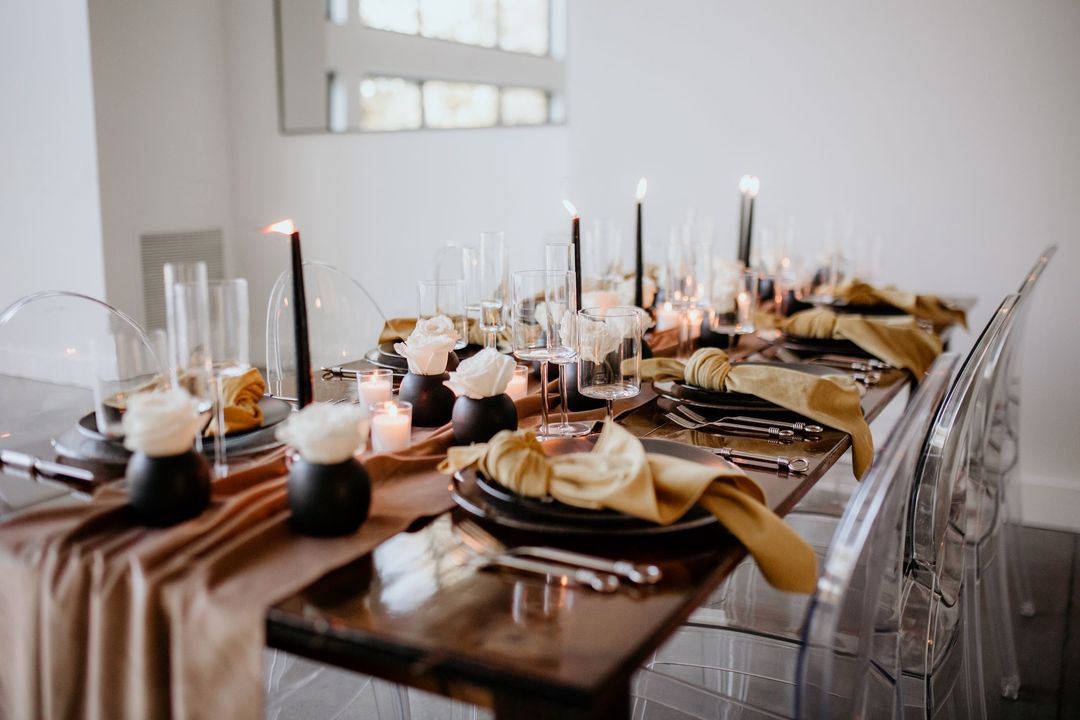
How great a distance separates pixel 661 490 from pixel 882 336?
50.2 inches

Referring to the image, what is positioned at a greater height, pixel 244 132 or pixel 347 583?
pixel 244 132

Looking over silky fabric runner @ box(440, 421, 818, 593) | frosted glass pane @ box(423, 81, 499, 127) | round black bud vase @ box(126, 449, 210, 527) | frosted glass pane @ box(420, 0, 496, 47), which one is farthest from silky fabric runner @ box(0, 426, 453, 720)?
frosted glass pane @ box(420, 0, 496, 47)

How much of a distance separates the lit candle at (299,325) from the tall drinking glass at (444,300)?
1.66 ft

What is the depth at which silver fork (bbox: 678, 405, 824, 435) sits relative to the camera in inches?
61.6

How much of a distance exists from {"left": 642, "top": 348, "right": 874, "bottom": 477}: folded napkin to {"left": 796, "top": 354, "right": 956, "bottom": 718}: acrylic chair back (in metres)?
0.17

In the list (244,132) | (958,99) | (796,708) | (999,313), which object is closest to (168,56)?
A: (244,132)

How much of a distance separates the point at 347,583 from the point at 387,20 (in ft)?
13.5

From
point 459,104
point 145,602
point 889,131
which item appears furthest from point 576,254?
point 459,104

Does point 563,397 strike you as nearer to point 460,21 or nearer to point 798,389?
point 798,389

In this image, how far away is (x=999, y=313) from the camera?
1.68 meters

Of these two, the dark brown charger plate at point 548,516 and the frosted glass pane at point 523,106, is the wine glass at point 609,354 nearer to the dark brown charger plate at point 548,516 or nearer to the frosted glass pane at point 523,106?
the dark brown charger plate at point 548,516

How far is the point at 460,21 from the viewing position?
176 inches

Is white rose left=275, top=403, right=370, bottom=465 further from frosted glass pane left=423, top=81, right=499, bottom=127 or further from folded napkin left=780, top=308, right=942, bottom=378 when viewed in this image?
frosted glass pane left=423, top=81, right=499, bottom=127

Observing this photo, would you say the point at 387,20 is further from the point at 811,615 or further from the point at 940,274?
the point at 811,615
